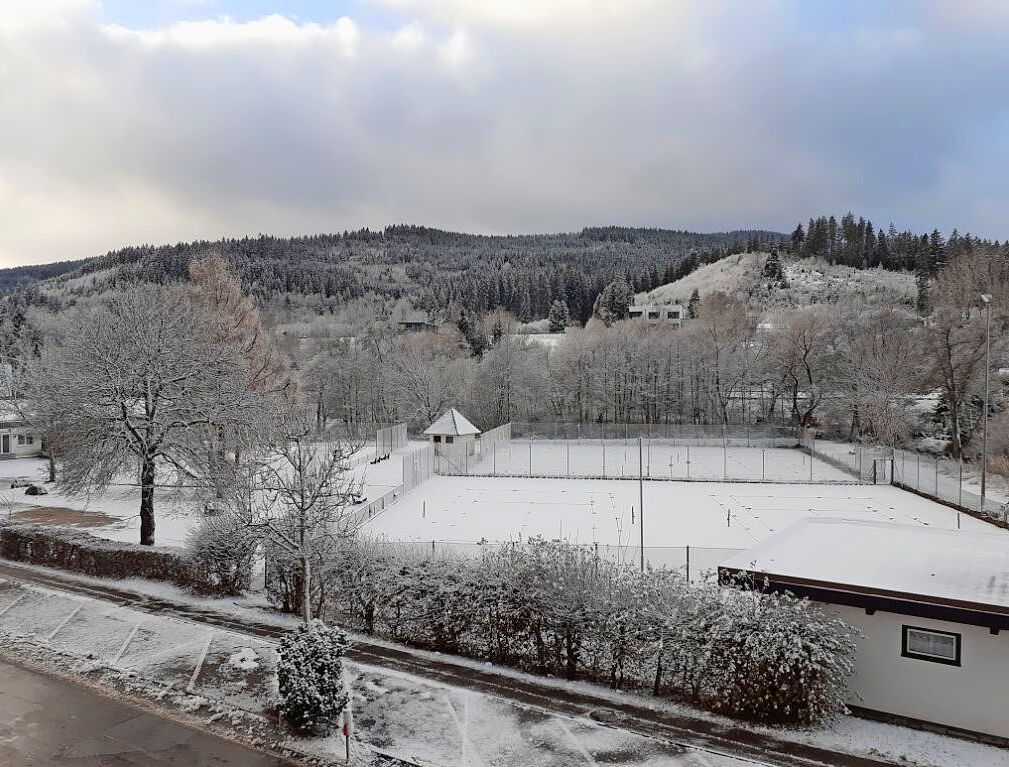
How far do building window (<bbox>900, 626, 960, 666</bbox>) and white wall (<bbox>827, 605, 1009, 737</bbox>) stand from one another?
2.5 inches

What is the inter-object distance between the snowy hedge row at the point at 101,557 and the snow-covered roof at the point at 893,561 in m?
11.0

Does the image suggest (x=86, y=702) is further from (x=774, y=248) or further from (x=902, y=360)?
(x=774, y=248)

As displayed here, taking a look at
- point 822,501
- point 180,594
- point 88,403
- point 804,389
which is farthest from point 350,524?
point 804,389

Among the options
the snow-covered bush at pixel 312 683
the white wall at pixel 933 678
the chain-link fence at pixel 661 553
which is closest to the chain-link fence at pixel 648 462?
the chain-link fence at pixel 661 553

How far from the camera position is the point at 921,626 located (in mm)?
10055

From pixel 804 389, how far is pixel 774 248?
75821mm

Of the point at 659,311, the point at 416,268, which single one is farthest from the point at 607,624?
the point at 416,268

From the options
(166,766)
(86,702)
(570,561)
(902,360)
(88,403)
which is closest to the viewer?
(166,766)

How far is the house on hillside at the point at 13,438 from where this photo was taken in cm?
4150

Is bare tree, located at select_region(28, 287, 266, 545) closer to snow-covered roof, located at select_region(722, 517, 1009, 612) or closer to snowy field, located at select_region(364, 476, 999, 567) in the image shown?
snowy field, located at select_region(364, 476, 999, 567)

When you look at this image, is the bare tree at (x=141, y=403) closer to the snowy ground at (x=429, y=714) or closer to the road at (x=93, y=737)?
the snowy ground at (x=429, y=714)

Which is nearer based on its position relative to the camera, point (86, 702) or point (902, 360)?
point (86, 702)

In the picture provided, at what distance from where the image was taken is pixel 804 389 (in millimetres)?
60656

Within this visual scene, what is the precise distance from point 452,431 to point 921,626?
3191 centimetres
